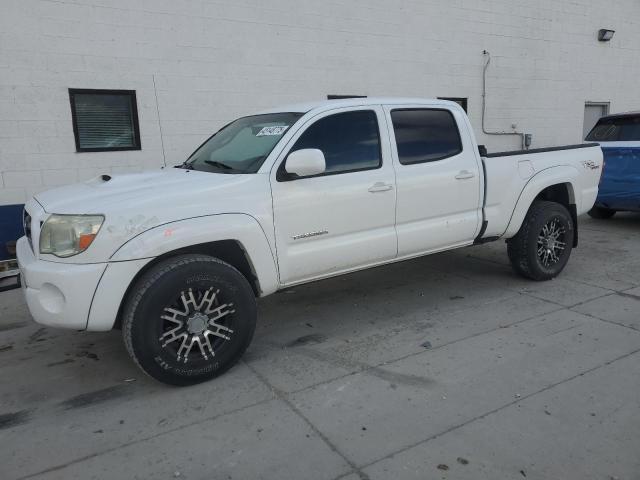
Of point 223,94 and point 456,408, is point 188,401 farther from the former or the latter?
point 223,94

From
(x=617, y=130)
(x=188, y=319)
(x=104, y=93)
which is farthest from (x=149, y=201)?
(x=617, y=130)

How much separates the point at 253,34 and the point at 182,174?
16.3ft

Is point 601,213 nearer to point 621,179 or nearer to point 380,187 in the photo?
point 621,179

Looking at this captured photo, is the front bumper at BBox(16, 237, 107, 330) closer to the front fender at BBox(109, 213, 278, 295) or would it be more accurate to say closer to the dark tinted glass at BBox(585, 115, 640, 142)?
the front fender at BBox(109, 213, 278, 295)

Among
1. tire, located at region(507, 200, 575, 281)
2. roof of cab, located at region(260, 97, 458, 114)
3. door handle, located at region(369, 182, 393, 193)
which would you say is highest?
roof of cab, located at region(260, 97, 458, 114)

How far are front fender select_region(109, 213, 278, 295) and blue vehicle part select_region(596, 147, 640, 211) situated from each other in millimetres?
6296

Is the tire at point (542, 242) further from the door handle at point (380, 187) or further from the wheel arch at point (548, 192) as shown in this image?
the door handle at point (380, 187)

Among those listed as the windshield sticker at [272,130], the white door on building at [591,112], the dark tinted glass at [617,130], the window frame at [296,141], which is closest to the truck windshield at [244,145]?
the windshield sticker at [272,130]

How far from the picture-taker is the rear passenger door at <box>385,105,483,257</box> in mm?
4379

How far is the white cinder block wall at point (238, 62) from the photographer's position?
266 inches

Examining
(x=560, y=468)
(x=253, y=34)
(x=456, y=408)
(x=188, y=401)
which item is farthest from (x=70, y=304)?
(x=253, y=34)

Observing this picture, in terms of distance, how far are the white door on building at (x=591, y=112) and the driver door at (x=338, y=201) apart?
11054 mm

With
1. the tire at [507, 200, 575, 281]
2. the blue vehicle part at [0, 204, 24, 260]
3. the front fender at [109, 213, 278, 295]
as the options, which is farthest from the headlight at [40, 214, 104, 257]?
the tire at [507, 200, 575, 281]

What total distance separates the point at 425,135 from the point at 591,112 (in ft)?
36.0
